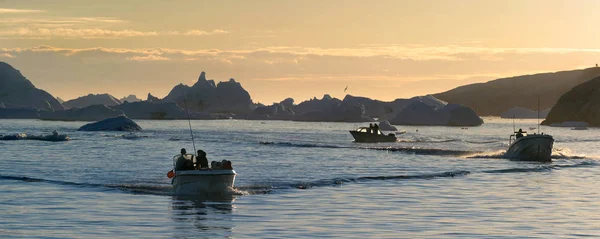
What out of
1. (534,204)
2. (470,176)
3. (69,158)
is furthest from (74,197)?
(69,158)

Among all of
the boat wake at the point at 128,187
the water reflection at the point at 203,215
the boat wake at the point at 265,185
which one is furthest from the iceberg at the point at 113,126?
the water reflection at the point at 203,215

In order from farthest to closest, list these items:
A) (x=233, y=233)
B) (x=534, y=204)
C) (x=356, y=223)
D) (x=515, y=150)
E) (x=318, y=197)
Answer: (x=515, y=150)
(x=318, y=197)
(x=534, y=204)
(x=356, y=223)
(x=233, y=233)

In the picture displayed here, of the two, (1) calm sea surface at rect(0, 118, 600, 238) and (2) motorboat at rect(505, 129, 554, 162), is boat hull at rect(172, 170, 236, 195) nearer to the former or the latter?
(1) calm sea surface at rect(0, 118, 600, 238)

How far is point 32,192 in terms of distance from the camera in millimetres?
33969

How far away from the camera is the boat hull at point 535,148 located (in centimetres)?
5959

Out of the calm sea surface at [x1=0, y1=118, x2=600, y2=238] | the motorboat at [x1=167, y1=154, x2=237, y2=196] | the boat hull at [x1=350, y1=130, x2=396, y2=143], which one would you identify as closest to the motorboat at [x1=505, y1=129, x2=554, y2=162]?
the calm sea surface at [x1=0, y1=118, x2=600, y2=238]

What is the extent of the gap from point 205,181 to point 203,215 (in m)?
5.10

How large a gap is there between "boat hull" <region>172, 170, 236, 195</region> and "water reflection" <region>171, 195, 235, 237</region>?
0.37 meters

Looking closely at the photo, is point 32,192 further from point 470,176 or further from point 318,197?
point 470,176

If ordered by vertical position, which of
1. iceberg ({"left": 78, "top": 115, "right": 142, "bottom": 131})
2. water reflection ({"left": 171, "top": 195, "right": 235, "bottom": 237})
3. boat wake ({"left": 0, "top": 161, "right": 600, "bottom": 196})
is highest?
iceberg ({"left": 78, "top": 115, "right": 142, "bottom": 131})

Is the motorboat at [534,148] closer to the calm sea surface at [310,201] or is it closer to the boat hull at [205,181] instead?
the calm sea surface at [310,201]

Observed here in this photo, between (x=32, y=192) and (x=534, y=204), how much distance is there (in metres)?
17.8

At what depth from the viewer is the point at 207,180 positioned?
107 ft

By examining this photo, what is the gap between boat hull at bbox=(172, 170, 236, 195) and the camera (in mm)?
32625
